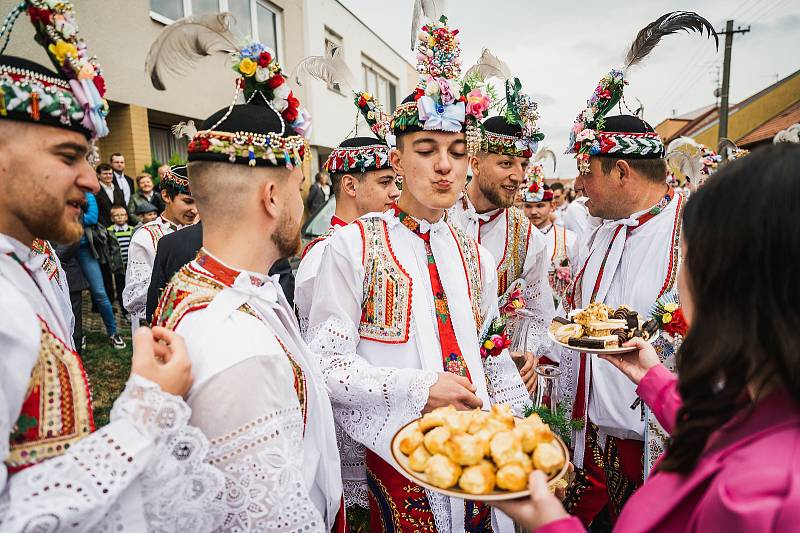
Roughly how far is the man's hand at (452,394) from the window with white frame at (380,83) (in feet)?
49.3

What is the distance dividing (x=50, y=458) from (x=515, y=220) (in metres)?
3.78

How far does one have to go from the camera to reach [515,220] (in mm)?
4309

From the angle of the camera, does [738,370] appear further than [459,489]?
No

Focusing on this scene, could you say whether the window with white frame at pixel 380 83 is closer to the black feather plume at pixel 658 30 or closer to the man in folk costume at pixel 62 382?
the black feather plume at pixel 658 30

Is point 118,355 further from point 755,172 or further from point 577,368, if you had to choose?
point 755,172

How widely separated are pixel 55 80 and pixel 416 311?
1669mm

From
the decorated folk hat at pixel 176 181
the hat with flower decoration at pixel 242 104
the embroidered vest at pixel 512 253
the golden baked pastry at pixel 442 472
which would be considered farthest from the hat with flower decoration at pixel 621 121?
the decorated folk hat at pixel 176 181

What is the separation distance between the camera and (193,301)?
1546 millimetres

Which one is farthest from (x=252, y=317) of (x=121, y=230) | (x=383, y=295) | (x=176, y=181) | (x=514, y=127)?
(x=121, y=230)

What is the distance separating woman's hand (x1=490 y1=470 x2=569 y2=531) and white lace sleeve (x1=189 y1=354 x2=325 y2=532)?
0.61 metres

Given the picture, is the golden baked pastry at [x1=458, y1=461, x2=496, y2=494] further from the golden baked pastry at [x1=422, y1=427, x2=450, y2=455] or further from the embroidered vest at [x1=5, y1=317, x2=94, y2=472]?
the embroidered vest at [x1=5, y1=317, x2=94, y2=472]

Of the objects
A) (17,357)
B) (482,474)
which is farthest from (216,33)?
(482,474)

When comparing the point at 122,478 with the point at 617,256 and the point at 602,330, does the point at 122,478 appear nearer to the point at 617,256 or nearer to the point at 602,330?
the point at 602,330

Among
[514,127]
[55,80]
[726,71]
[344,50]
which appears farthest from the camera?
[726,71]
